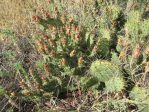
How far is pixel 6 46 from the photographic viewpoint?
339cm

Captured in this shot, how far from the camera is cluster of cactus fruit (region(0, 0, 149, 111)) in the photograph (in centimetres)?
262

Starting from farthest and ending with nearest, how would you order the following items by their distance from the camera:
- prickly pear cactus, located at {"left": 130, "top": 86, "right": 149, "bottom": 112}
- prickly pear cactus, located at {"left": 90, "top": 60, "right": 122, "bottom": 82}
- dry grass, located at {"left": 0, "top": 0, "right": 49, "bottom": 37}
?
1. dry grass, located at {"left": 0, "top": 0, "right": 49, "bottom": 37}
2. prickly pear cactus, located at {"left": 90, "top": 60, "right": 122, "bottom": 82}
3. prickly pear cactus, located at {"left": 130, "top": 86, "right": 149, "bottom": 112}

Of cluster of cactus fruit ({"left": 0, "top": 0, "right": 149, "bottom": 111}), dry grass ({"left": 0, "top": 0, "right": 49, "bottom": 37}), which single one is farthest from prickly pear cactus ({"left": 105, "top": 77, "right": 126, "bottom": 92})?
dry grass ({"left": 0, "top": 0, "right": 49, "bottom": 37})

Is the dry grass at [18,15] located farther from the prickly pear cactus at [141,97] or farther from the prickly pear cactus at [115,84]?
the prickly pear cactus at [141,97]

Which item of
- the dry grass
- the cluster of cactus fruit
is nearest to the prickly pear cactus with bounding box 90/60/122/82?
the cluster of cactus fruit

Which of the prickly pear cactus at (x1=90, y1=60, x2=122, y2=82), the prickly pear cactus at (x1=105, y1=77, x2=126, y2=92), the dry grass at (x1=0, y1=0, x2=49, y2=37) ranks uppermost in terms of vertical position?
the dry grass at (x1=0, y1=0, x2=49, y2=37)

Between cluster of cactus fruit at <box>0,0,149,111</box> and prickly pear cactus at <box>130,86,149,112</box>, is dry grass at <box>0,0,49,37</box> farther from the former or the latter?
prickly pear cactus at <box>130,86,149,112</box>

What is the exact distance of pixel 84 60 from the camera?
2906 mm

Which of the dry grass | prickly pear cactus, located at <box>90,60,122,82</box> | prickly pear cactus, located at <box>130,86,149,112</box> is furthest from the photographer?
the dry grass

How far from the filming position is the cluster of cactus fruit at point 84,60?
103 inches

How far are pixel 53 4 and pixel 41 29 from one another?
25cm

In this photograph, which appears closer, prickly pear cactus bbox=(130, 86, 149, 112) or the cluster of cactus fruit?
prickly pear cactus bbox=(130, 86, 149, 112)

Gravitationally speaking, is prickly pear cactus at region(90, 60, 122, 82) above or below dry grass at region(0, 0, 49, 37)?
below

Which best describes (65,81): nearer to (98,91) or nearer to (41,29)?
(98,91)
